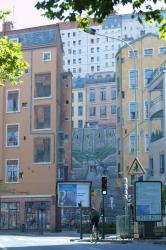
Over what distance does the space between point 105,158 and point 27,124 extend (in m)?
51.9

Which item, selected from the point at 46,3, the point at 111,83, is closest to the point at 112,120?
the point at 111,83

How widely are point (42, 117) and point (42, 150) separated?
3.94 meters

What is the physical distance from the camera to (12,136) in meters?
66.6

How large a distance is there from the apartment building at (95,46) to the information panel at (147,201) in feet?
446

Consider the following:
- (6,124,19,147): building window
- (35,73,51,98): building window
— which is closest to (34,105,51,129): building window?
(35,73,51,98): building window

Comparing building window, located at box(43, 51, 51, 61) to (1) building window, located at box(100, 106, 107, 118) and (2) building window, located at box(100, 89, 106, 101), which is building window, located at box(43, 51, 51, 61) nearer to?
(2) building window, located at box(100, 89, 106, 101)

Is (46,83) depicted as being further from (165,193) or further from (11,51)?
(11,51)

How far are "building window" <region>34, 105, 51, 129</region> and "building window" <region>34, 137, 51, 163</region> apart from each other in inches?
62.3

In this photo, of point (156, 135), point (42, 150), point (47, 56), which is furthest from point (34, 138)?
point (156, 135)

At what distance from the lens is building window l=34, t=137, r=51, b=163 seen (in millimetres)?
64500

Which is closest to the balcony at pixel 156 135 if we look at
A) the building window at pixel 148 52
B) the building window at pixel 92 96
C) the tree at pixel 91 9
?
the building window at pixel 148 52

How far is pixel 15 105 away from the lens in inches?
2657

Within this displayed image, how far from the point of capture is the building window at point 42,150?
6450cm

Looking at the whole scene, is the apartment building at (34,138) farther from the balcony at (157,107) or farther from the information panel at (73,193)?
the information panel at (73,193)
